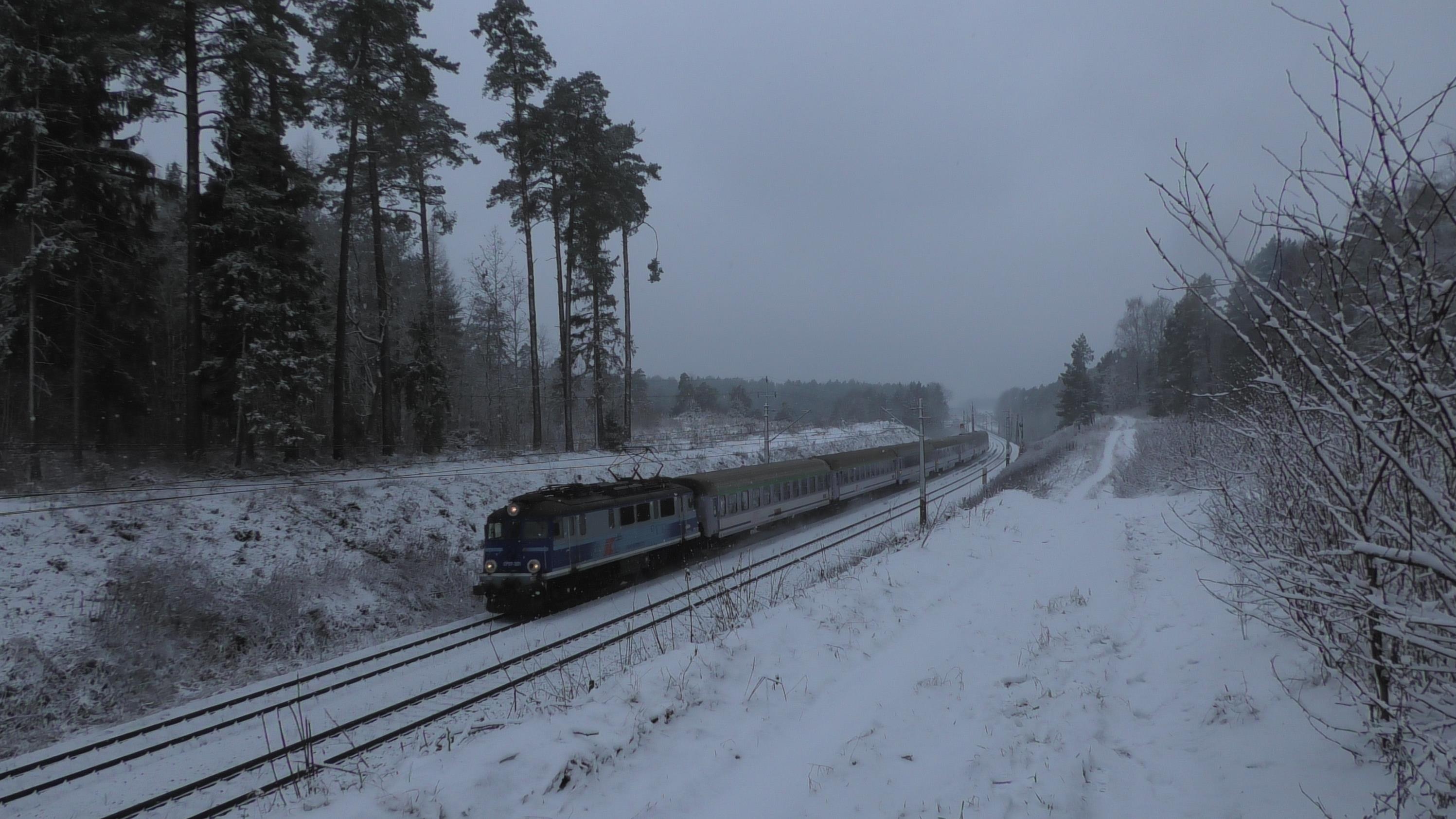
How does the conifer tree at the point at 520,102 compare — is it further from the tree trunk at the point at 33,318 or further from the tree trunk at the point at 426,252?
the tree trunk at the point at 33,318

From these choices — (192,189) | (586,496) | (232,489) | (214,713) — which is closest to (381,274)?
(192,189)

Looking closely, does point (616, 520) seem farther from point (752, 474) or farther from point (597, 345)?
point (597, 345)

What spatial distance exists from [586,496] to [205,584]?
7709 millimetres

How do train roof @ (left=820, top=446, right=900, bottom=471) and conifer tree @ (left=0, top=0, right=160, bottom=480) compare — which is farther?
train roof @ (left=820, top=446, right=900, bottom=471)

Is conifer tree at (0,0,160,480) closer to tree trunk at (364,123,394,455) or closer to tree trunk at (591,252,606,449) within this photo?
tree trunk at (364,123,394,455)

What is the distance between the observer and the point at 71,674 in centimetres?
1032

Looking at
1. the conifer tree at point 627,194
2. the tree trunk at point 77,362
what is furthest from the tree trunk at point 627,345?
the tree trunk at point 77,362

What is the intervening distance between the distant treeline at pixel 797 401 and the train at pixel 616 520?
26824 mm

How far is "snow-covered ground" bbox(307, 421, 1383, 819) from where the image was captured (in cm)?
514

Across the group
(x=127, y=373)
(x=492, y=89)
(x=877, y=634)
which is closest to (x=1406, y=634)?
(x=877, y=634)

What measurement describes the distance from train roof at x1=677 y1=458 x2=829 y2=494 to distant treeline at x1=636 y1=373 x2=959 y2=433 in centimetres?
2342

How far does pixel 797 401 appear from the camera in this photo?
156125 mm

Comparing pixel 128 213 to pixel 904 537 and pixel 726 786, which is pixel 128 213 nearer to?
pixel 726 786

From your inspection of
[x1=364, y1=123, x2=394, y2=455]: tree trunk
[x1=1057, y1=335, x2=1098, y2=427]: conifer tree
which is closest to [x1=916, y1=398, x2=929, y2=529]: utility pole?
[x1=364, y1=123, x2=394, y2=455]: tree trunk
